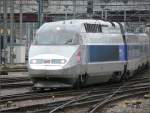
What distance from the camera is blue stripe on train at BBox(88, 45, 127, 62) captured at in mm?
19594

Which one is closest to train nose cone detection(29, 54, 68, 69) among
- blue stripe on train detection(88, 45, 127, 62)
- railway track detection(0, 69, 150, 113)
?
railway track detection(0, 69, 150, 113)

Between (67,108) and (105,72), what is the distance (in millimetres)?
7692

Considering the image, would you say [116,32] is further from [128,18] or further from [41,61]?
[128,18]

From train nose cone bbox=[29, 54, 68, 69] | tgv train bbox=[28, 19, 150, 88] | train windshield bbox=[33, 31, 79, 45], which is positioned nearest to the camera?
train nose cone bbox=[29, 54, 68, 69]

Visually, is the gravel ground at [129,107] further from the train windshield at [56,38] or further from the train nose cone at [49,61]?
the train windshield at [56,38]

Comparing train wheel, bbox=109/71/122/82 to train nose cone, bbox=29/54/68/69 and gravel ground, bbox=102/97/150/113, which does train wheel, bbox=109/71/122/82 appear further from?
gravel ground, bbox=102/97/150/113

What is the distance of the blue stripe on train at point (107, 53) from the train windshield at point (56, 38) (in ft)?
3.62

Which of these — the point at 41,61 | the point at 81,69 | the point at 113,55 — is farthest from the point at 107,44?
the point at 41,61

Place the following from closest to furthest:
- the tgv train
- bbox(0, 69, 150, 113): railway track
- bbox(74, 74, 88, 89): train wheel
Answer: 1. bbox(0, 69, 150, 113): railway track
2. the tgv train
3. bbox(74, 74, 88, 89): train wheel

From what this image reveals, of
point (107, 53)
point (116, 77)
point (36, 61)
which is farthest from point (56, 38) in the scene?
point (116, 77)

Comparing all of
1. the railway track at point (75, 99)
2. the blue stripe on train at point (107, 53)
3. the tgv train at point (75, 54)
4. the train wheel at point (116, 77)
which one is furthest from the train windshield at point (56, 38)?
the train wheel at point (116, 77)

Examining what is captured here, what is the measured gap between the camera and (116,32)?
22578 mm

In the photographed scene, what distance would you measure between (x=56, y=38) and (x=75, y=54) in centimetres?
100

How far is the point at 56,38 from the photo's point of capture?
18.4 metres
